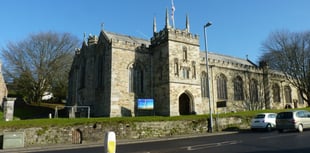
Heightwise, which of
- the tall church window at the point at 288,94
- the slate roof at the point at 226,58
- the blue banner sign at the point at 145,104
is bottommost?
the blue banner sign at the point at 145,104

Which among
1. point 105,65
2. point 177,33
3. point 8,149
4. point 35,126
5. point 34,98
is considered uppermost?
point 177,33

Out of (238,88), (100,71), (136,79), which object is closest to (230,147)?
(136,79)

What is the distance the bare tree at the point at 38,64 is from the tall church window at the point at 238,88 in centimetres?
2752

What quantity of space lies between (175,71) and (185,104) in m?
4.44

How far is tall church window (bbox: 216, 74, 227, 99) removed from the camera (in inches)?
A: 1411

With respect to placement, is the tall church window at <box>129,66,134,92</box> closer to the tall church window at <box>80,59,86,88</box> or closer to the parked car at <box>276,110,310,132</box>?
the tall church window at <box>80,59,86,88</box>

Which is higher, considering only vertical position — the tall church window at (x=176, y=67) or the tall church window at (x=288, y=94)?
the tall church window at (x=176, y=67)

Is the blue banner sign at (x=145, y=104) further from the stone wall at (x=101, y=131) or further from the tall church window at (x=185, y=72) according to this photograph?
the tall church window at (x=185, y=72)

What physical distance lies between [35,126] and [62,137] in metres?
1.91

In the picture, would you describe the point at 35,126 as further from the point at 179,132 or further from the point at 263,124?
the point at 263,124

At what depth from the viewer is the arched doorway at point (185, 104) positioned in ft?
97.2

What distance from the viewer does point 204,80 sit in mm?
34594

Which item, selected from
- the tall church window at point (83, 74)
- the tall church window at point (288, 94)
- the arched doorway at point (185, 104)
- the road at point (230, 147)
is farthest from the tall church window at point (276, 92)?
the road at point (230, 147)

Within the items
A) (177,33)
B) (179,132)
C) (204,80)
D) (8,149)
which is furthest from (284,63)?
(8,149)
